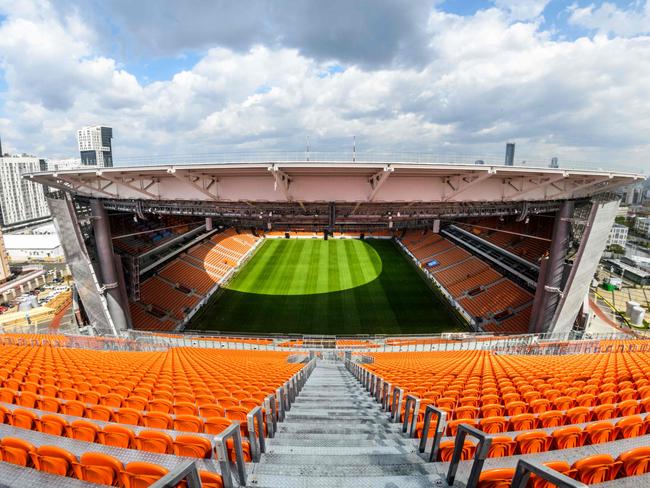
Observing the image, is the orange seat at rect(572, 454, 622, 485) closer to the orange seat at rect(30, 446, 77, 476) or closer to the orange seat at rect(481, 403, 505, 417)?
the orange seat at rect(481, 403, 505, 417)

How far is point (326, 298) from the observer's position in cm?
2594

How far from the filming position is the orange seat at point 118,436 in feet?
9.70

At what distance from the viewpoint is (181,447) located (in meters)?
2.85

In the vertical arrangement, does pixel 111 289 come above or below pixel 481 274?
above

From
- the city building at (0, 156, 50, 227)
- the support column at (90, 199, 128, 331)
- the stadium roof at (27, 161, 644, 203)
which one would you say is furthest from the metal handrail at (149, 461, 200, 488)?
the city building at (0, 156, 50, 227)

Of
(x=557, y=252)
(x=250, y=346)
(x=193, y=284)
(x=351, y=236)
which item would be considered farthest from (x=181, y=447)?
(x=351, y=236)

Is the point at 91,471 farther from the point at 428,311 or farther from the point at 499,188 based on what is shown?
the point at 428,311

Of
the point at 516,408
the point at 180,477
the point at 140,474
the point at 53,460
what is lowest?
the point at 516,408

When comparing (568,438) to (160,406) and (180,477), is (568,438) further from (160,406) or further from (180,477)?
(160,406)

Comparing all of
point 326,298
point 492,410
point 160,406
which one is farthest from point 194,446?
point 326,298

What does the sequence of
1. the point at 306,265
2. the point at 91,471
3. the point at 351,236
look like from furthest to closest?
the point at 351,236, the point at 306,265, the point at 91,471

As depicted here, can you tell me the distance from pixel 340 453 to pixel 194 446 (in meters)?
1.45

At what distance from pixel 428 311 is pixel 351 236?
2338 centimetres

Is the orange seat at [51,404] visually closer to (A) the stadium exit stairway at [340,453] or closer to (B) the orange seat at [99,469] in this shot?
(B) the orange seat at [99,469]
